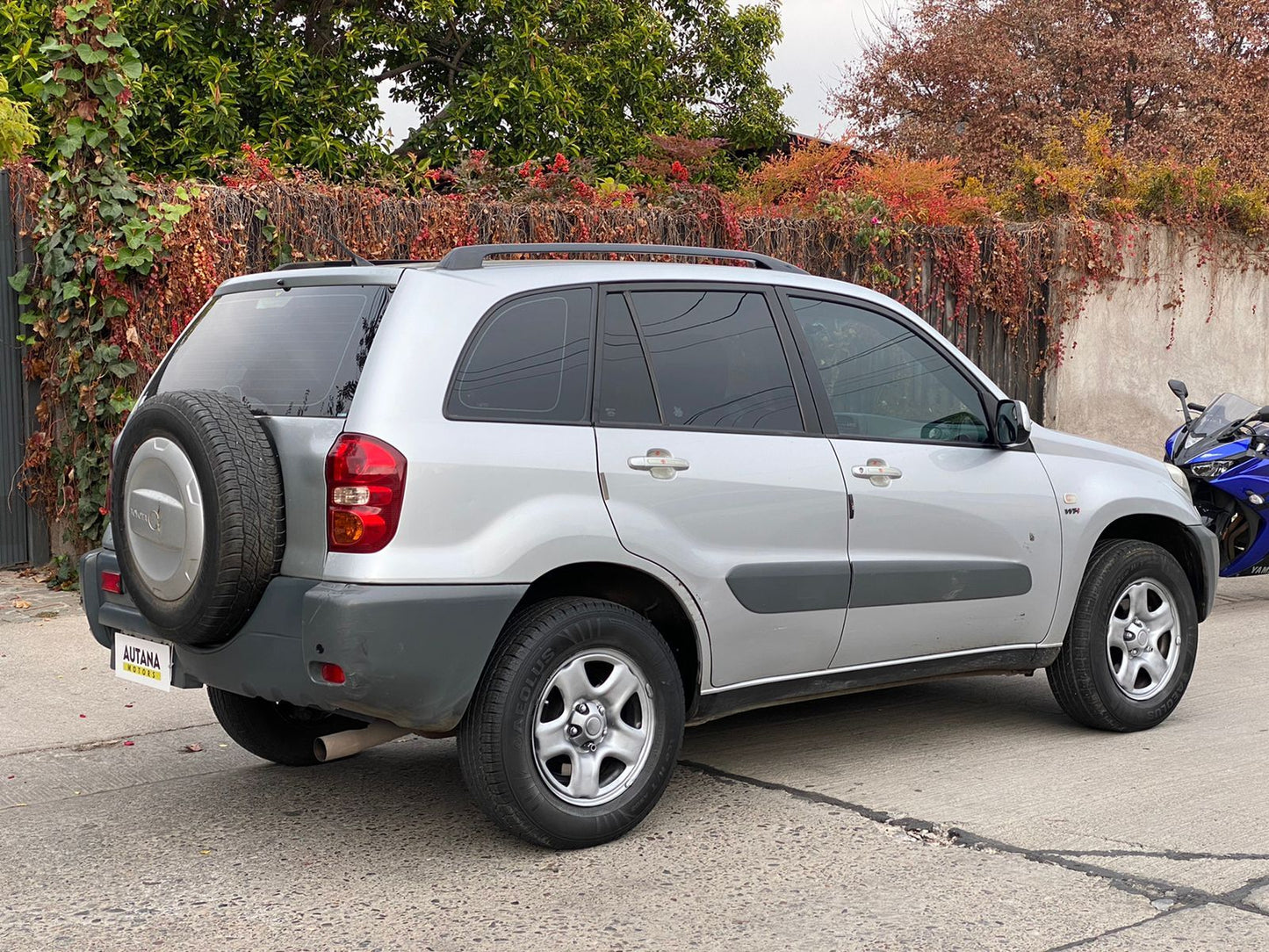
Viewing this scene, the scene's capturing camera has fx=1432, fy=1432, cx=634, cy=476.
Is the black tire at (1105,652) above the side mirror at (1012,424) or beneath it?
beneath

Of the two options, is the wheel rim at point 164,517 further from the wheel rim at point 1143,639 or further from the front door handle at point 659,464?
the wheel rim at point 1143,639

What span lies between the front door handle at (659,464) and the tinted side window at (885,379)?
0.80 meters

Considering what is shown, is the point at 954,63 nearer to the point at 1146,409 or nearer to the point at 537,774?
the point at 1146,409

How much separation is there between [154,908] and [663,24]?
1762 centimetres

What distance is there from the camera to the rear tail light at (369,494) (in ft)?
13.2

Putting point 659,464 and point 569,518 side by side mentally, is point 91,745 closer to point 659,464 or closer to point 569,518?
point 569,518

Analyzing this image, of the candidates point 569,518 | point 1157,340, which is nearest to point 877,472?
point 569,518

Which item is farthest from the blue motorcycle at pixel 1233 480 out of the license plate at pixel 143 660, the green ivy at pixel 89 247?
the green ivy at pixel 89 247

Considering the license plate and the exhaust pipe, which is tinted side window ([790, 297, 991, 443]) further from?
the license plate

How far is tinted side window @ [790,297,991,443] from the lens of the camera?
5215 millimetres

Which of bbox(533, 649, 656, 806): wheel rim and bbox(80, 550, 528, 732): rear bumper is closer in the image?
bbox(80, 550, 528, 732): rear bumper

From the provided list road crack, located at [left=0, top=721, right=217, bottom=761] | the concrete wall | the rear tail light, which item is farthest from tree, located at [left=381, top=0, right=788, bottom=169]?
the rear tail light

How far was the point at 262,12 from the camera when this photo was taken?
55.2ft

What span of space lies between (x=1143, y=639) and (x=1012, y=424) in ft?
3.76
